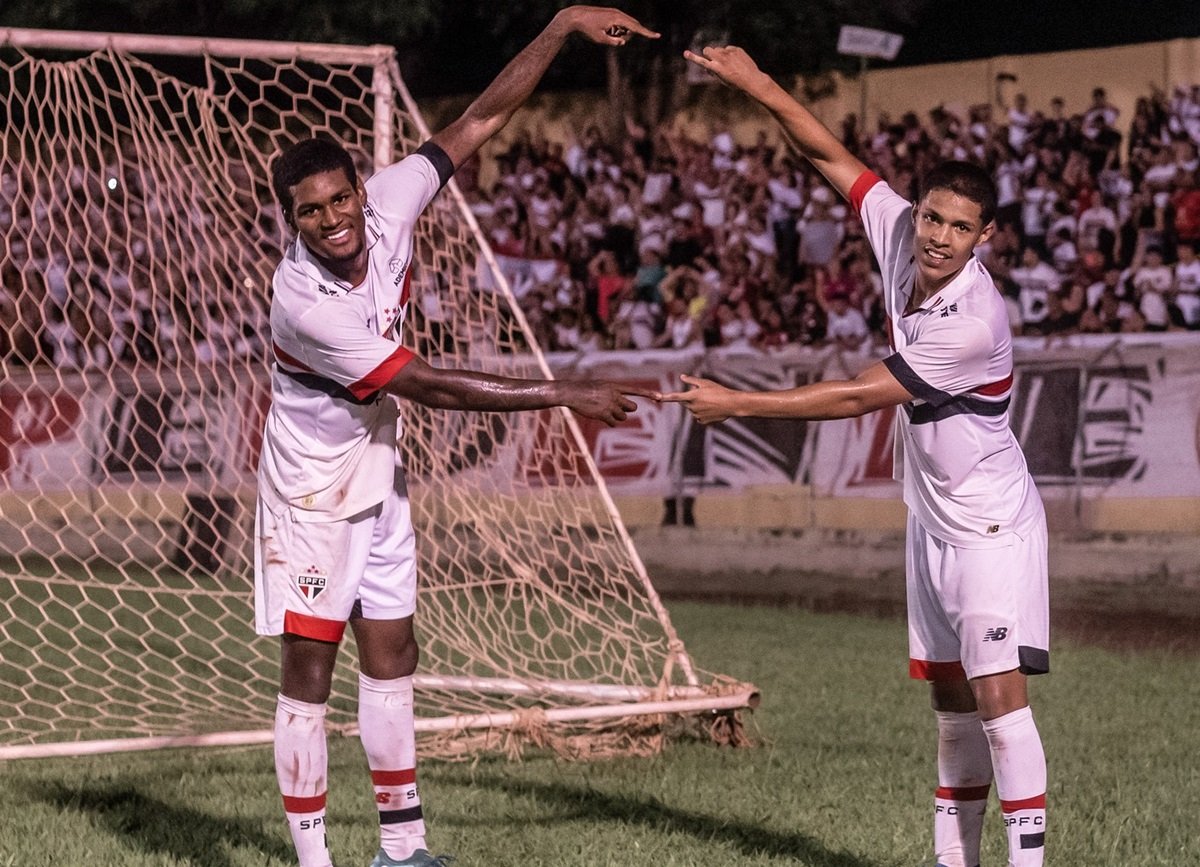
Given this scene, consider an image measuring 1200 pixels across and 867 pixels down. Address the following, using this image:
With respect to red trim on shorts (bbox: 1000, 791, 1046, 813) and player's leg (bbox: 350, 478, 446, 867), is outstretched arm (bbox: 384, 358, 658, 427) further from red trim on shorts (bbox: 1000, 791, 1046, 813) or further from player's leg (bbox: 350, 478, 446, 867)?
red trim on shorts (bbox: 1000, 791, 1046, 813)

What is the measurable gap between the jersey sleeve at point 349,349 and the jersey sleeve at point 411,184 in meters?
A: 0.53

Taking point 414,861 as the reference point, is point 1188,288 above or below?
above

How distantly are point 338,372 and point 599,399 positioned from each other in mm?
772

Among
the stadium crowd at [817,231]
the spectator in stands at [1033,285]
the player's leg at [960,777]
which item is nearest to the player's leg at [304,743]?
the player's leg at [960,777]

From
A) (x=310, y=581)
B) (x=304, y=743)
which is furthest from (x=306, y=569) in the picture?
(x=304, y=743)

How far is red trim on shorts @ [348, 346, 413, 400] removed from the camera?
4.82 meters

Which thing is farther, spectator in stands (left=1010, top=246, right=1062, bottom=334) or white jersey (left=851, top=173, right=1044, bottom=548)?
spectator in stands (left=1010, top=246, right=1062, bottom=334)

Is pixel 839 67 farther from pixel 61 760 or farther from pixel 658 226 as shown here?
pixel 61 760

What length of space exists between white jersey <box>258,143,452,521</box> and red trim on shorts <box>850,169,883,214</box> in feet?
4.51

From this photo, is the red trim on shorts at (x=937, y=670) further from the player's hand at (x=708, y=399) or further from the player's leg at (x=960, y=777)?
the player's hand at (x=708, y=399)

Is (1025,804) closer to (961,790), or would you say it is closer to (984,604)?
(961,790)

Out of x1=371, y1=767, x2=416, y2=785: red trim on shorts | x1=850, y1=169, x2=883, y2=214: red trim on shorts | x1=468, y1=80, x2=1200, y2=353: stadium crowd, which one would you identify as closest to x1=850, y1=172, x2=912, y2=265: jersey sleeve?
x1=850, y1=169, x2=883, y2=214: red trim on shorts

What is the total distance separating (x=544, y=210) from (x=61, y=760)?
1224cm

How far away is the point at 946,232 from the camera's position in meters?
4.68
